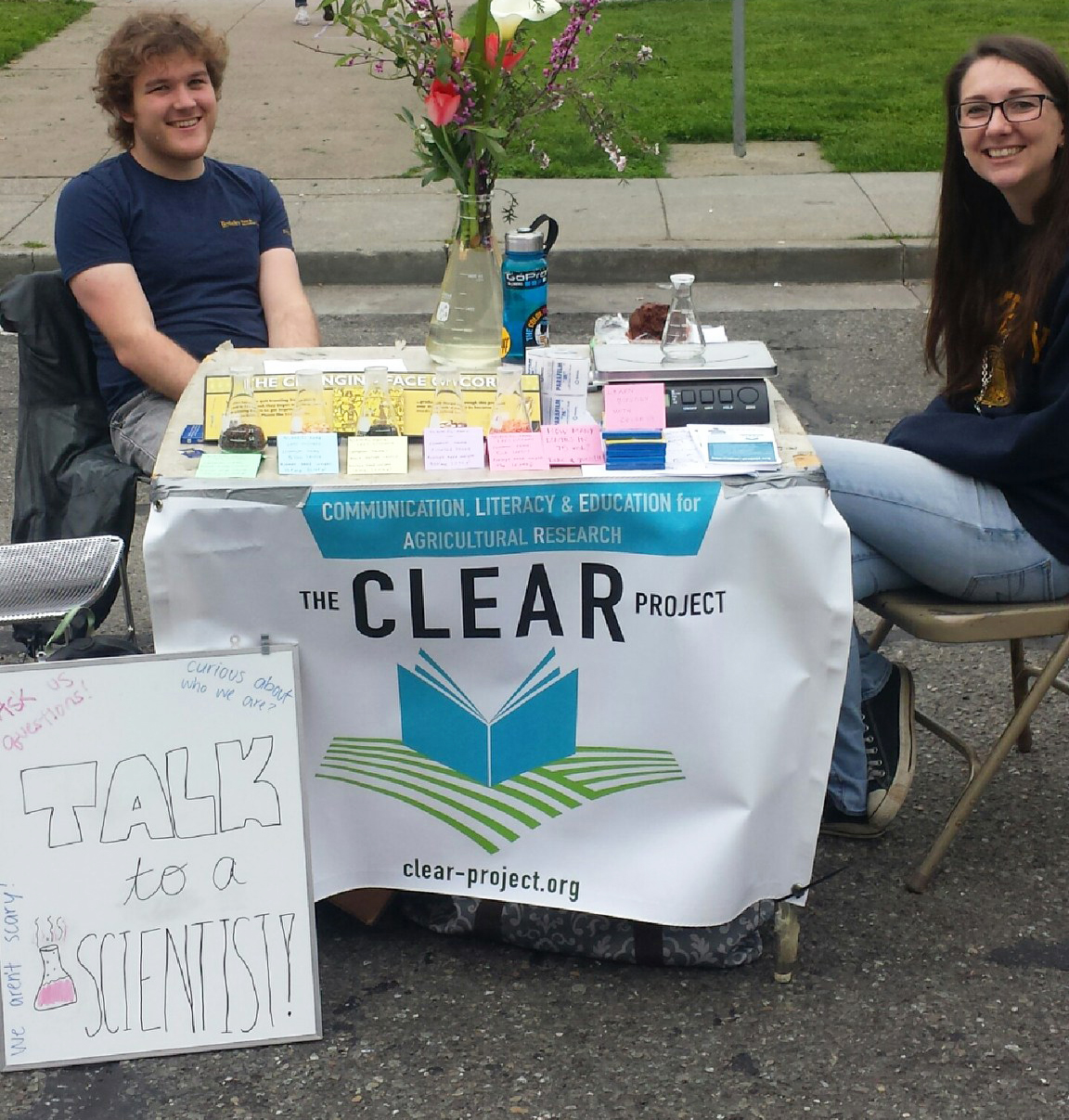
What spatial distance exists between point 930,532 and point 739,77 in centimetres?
616

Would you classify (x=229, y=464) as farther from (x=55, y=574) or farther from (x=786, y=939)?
(x=786, y=939)

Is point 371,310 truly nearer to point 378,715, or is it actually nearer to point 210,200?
point 210,200

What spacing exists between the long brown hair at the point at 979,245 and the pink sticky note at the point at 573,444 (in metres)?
0.79

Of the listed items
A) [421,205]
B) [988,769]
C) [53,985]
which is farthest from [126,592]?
[421,205]

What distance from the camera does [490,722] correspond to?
2420 mm

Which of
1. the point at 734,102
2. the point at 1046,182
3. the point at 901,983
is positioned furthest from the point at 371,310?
the point at 901,983

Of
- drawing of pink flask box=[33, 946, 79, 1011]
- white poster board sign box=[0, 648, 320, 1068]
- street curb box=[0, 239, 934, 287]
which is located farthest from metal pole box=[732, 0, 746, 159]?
drawing of pink flask box=[33, 946, 79, 1011]

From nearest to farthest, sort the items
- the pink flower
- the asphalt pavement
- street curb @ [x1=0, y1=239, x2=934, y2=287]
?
the asphalt pavement, the pink flower, street curb @ [x1=0, y1=239, x2=934, y2=287]

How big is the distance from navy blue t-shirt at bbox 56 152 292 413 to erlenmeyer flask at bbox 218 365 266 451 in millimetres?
822

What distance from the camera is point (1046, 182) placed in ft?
8.80

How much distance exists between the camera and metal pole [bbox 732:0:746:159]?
7930 mm

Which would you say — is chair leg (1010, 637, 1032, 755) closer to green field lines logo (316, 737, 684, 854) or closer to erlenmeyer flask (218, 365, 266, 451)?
green field lines logo (316, 737, 684, 854)

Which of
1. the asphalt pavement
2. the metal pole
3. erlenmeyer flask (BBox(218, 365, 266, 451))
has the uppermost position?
the metal pole

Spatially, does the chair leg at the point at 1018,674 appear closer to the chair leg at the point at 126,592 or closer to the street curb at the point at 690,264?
the chair leg at the point at 126,592
